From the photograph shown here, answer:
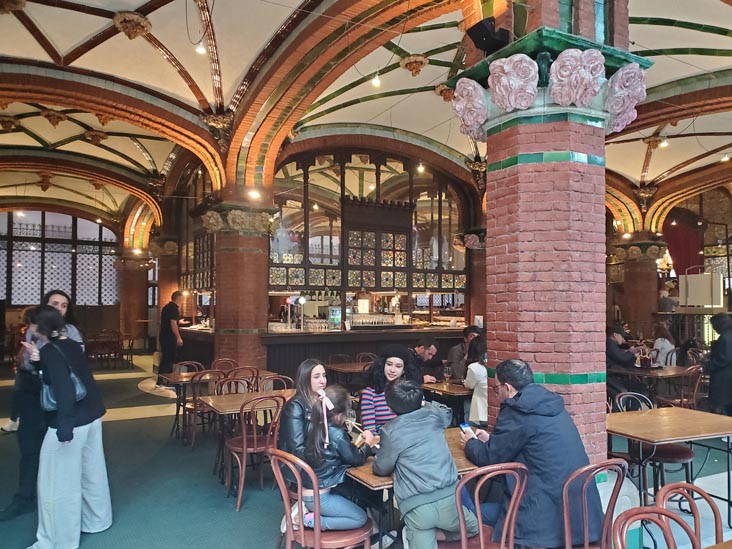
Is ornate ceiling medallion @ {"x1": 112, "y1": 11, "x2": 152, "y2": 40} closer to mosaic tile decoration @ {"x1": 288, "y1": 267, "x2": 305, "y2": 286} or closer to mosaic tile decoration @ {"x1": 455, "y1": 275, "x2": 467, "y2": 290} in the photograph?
mosaic tile decoration @ {"x1": 288, "y1": 267, "x2": 305, "y2": 286}

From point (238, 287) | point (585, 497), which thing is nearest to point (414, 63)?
point (238, 287)

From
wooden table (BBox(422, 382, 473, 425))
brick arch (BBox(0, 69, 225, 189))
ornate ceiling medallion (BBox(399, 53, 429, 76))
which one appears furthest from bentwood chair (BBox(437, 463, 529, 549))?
brick arch (BBox(0, 69, 225, 189))

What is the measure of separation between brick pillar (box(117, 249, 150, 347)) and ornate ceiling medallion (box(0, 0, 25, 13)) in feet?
38.9

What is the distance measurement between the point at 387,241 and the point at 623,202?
22.2 feet

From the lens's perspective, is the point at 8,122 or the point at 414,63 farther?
the point at 8,122

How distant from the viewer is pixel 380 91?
9.52 meters

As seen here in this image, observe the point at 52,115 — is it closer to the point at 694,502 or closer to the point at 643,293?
the point at 694,502

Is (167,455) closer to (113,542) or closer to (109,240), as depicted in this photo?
(113,542)

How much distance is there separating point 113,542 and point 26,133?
10476 mm

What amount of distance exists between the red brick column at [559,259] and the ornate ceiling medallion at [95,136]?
33.0 feet

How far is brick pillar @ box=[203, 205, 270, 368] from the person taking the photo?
9.67 m

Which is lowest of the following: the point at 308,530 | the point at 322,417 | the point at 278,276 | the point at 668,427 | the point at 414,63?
the point at 308,530

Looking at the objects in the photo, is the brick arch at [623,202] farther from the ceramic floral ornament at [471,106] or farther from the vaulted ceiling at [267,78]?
the ceramic floral ornament at [471,106]

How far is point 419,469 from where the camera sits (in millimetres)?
2916
